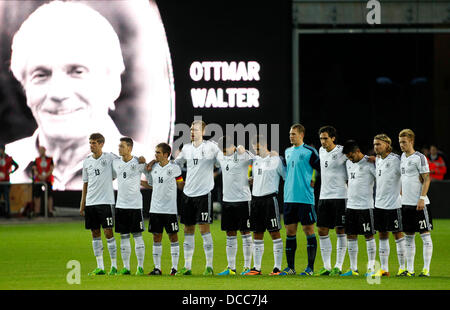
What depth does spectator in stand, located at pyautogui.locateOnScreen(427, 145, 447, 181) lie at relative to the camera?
24344 mm

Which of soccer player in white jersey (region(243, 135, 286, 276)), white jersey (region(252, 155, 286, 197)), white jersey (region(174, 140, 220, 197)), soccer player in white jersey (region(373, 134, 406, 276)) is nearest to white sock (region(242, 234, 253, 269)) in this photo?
soccer player in white jersey (region(243, 135, 286, 276))

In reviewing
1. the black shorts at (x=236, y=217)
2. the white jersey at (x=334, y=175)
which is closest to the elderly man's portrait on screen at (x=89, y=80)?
the black shorts at (x=236, y=217)

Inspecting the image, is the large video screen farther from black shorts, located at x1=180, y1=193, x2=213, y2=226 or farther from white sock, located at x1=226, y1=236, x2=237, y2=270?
white sock, located at x1=226, y1=236, x2=237, y2=270

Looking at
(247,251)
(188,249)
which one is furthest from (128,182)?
(247,251)

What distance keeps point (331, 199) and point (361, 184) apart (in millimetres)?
468

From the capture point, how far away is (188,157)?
1272 centimetres

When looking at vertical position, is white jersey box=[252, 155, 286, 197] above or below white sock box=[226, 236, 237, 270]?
above

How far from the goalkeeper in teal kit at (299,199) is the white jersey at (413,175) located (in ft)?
3.99

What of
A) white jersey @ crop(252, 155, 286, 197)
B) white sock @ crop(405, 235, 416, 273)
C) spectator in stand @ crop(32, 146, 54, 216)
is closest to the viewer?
white sock @ crop(405, 235, 416, 273)

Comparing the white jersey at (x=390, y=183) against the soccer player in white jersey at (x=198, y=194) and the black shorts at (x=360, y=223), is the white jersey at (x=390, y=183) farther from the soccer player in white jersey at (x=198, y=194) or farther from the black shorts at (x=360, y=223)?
the soccer player in white jersey at (x=198, y=194)

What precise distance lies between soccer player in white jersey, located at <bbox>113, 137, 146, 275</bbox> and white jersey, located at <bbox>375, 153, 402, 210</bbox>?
3.31 metres
